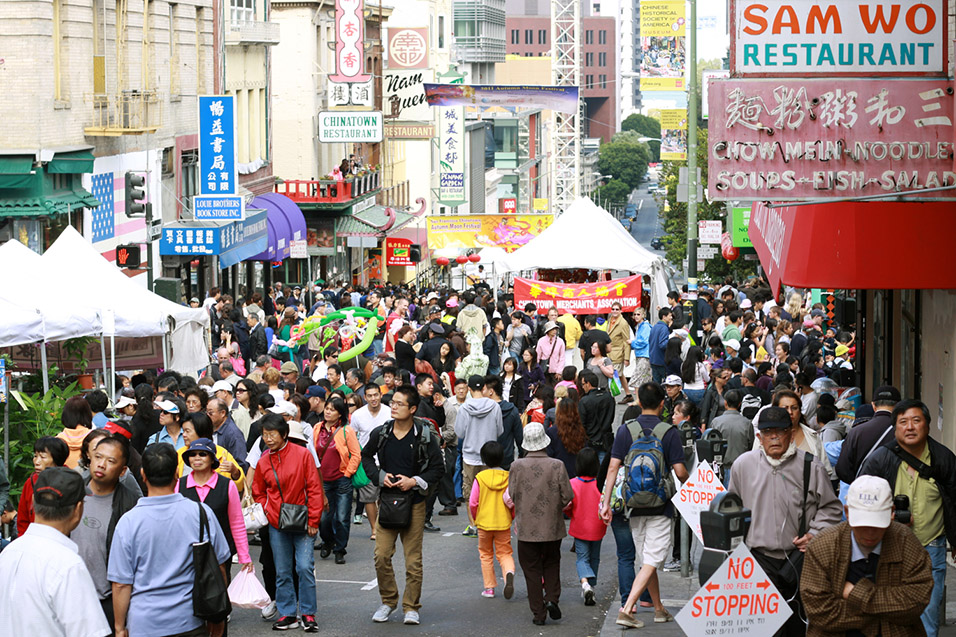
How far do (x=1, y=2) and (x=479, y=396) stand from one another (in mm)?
13702

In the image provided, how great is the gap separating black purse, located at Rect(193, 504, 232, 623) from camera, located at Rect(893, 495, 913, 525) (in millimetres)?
3729

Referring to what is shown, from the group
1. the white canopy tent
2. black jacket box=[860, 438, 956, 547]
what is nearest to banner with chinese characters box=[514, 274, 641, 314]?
the white canopy tent

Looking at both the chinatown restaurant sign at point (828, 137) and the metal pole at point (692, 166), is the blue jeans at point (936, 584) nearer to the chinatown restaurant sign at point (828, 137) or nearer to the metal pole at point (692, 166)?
the chinatown restaurant sign at point (828, 137)

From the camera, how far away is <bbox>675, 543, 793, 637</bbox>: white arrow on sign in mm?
7441

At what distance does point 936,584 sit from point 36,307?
30.2 feet

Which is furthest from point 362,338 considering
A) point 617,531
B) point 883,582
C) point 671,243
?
point 671,243

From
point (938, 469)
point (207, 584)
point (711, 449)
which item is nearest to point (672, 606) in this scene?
point (711, 449)

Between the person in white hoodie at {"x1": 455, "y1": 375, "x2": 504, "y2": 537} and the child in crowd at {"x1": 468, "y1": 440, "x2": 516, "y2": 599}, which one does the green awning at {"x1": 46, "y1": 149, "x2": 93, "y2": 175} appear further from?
the child in crowd at {"x1": 468, "y1": 440, "x2": 516, "y2": 599}

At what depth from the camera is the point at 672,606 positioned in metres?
11.6

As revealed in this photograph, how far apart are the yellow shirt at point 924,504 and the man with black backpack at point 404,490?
3.72 metres

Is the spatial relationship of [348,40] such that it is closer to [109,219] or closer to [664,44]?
[109,219]

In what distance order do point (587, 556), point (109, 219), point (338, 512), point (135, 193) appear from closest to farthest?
point (587, 556), point (338, 512), point (135, 193), point (109, 219)

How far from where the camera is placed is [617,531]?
445 inches

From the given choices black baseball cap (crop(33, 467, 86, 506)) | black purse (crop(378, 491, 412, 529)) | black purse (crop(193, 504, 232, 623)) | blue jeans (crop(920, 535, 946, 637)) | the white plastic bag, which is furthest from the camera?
black purse (crop(378, 491, 412, 529))
